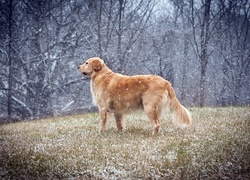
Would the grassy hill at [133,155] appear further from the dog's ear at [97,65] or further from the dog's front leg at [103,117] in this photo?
the dog's ear at [97,65]

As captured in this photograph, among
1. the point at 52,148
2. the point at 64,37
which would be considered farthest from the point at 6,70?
the point at 52,148

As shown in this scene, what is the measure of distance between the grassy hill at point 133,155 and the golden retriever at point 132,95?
50cm

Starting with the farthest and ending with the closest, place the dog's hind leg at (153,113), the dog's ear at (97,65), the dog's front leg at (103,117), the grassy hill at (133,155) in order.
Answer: the dog's ear at (97,65) → the dog's front leg at (103,117) → the dog's hind leg at (153,113) → the grassy hill at (133,155)

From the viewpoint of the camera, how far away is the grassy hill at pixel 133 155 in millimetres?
4402

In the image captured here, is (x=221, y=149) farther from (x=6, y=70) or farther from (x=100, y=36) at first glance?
(x=6, y=70)

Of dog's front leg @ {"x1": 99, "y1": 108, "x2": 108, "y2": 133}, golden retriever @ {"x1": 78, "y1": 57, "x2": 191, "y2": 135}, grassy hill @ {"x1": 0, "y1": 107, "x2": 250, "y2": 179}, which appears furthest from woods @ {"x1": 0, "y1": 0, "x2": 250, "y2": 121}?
grassy hill @ {"x1": 0, "y1": 107, "x2": 250, "y2": 179}

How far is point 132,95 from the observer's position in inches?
293

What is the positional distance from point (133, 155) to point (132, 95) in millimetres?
2304

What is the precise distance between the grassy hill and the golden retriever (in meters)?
0.50

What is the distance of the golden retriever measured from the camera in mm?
7195

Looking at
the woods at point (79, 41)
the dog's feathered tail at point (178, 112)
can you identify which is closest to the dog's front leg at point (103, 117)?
the dog's feathered tail at point (178, 112)

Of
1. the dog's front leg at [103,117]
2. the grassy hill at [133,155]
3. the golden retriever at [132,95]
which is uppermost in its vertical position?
the golden retriever at [132,95]

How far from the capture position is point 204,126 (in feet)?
27.1

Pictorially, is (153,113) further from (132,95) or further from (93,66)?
(93,66)
